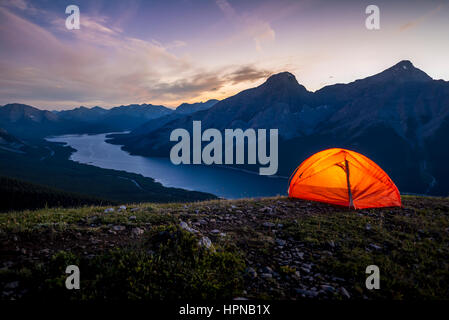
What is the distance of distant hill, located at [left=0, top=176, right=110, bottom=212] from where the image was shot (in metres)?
60.1

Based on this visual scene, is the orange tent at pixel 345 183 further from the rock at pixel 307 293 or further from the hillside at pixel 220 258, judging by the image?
the rock at pixel 307 293

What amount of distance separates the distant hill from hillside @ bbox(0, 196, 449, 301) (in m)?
58.7

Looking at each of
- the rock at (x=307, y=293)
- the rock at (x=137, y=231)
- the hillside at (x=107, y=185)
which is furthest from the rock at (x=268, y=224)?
the hillside at (x=107, y=185)

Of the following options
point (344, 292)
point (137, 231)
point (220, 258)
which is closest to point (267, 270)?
point (220, 258)

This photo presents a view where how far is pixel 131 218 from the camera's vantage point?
26.8 feet

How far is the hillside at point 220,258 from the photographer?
4.38 m

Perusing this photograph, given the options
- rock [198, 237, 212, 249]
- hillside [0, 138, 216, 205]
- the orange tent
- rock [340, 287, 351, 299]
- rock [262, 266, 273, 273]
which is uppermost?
the orange tent

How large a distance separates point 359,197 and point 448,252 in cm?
469

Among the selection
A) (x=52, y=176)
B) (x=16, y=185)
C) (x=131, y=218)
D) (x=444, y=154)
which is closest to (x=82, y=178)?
→ (x=52, y=176)

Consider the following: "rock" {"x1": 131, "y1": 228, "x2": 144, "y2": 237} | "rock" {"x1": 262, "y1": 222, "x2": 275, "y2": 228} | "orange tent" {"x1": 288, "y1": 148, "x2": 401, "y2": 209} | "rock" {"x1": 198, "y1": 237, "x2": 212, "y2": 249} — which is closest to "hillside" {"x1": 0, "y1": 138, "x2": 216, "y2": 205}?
"orange tent" {"x1": 288, "y1": 148, "x2": 401, "y2": 209}

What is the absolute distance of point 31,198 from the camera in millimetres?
64625

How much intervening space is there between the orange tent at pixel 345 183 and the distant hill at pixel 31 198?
58502 mm

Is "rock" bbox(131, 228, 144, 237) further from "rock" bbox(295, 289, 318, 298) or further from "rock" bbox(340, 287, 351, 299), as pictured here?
"rock" bbox(340, 287, 351, 299)

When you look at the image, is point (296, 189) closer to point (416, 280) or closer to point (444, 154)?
point (416, 280)
